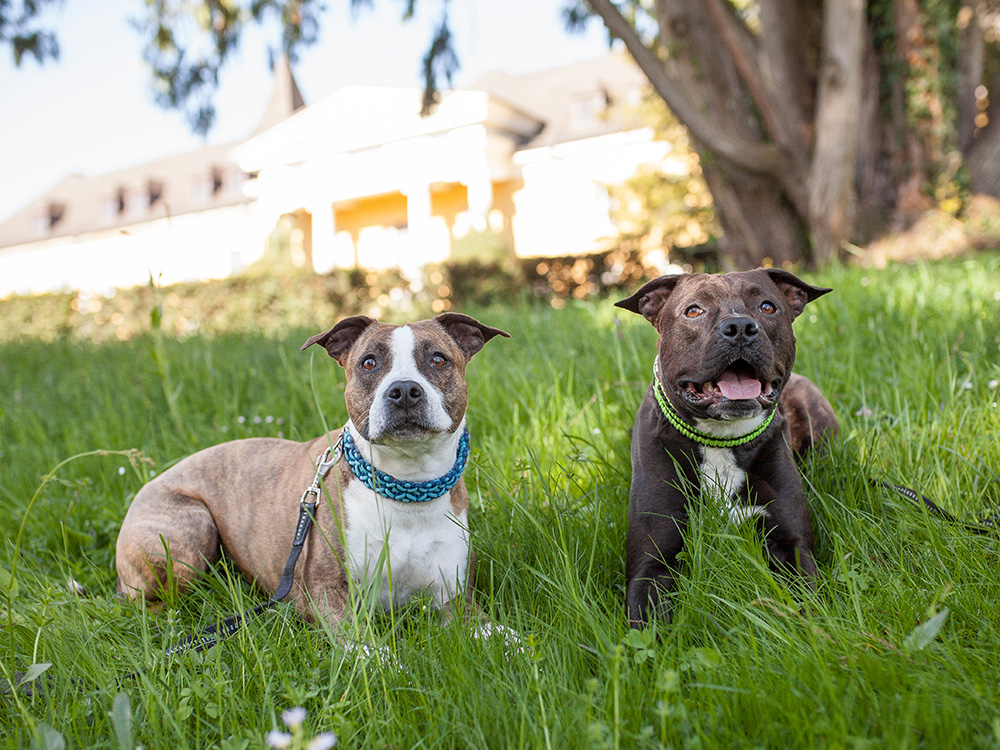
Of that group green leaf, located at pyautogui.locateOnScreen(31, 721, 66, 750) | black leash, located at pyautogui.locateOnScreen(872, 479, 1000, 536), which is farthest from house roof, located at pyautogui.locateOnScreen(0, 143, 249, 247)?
green leaf, located at pyautogui.locateOnScreen(31, 721, 66, 750)

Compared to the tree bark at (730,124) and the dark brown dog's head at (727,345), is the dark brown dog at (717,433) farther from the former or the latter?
the tree bark at (730,124)

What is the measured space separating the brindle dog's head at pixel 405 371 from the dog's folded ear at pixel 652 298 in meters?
0.59

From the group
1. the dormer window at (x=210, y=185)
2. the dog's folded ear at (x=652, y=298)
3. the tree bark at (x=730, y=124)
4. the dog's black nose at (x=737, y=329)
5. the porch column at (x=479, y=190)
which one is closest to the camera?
the dog's black nose at (x=737, y=329)

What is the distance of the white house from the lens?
27.5 metres

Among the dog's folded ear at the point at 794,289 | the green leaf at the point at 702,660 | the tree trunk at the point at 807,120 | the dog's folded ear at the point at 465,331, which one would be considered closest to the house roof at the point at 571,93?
the tree trunk at the point at 807,120

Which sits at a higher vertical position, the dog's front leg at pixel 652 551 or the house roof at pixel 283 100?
the house roof at pixel 283 100

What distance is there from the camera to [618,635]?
2170mm

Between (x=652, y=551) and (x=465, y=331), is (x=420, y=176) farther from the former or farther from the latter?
(x=652, y=551)

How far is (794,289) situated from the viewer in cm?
298

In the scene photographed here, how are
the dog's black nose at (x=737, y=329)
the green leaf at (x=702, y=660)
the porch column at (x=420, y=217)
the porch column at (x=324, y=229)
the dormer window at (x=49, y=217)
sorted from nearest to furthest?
the green leaf at (x=702, y=660) < the dog's black nose at (x=737, y=329) < the porch column at (x=420, y=217) < the porch column at (x=324, y=229) < the dormer window at (x=49, y=217)

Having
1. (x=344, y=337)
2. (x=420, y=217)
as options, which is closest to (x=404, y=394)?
(x=344, y=337)

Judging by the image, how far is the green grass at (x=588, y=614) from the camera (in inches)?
66.4

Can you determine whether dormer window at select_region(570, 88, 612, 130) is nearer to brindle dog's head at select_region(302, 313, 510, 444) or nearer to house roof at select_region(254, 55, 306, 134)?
house roof at select_region(254, 55, 306, 134)

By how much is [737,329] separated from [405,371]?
1.18 metres
